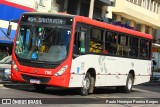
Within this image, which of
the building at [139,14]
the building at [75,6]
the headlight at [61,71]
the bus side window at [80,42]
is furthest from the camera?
the building at [139,14]

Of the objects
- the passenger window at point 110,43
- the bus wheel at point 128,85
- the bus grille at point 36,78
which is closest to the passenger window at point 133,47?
the bus wheel at point 128,85

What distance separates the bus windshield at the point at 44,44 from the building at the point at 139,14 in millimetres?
29317

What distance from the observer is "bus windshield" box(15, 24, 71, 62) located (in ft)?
54.9

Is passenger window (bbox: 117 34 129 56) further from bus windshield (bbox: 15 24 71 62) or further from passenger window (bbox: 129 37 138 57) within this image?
bus windshield (bbox: 15 24 71 62)

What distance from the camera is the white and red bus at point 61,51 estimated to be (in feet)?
54.8

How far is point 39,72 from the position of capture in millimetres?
16750

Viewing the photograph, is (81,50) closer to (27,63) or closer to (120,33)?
(27,63)

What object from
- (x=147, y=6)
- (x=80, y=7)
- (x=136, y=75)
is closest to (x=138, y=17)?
(x=147, y=6)

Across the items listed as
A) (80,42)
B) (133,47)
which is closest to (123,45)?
(133,47)

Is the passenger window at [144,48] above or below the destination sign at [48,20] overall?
below

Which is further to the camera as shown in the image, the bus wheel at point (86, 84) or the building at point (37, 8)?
the building at point (37, 8)

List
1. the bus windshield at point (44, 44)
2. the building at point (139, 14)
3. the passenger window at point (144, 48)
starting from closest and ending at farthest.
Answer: the bus windshield at point (44, 44), the passenger window at point (144, 48), the building at point (139, 14)

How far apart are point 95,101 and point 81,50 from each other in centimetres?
226

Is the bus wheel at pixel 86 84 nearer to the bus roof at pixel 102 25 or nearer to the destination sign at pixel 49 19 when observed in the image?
the bus roof at pixel 102 25
